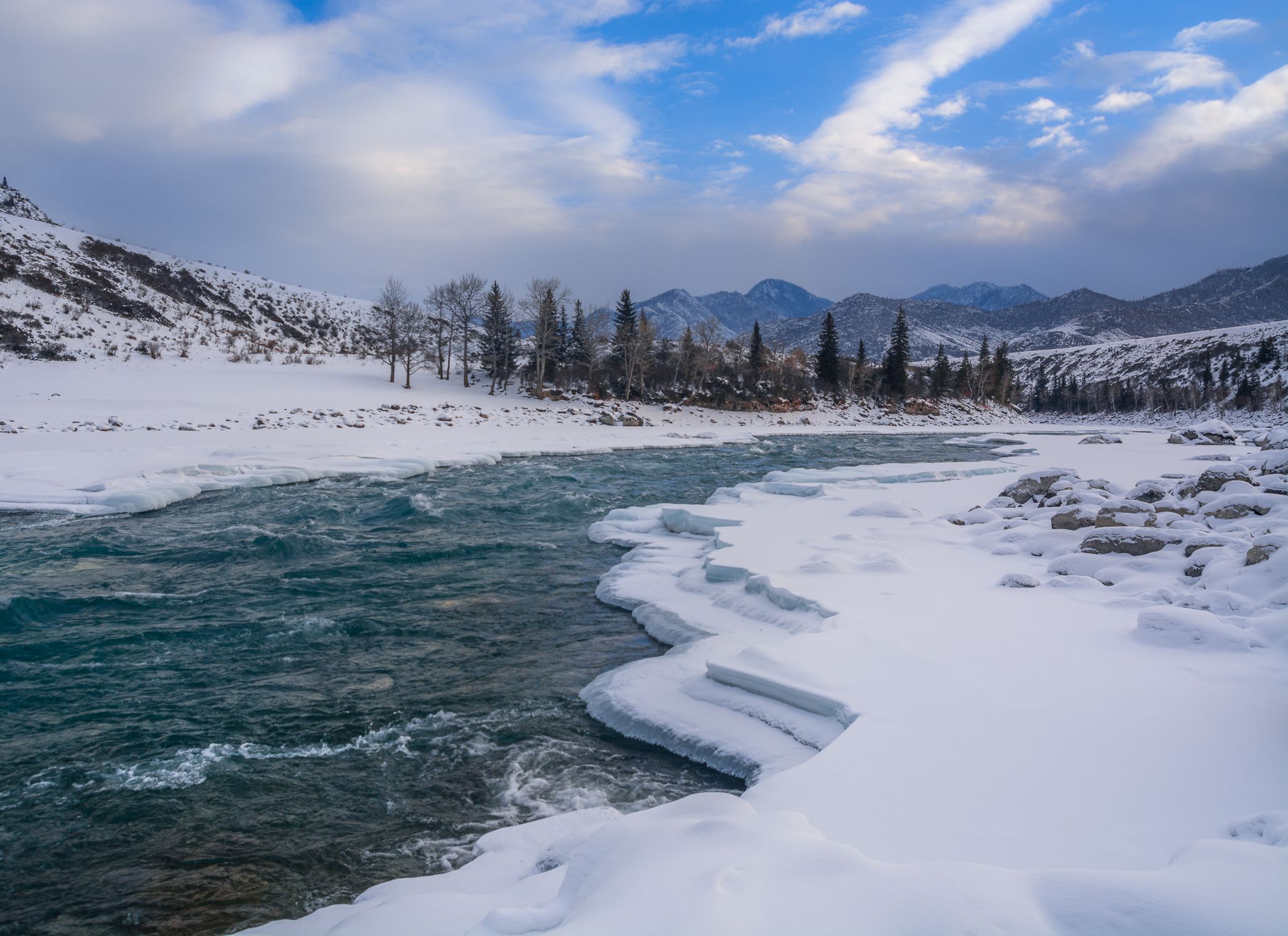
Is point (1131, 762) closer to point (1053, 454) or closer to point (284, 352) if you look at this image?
point (1053, 454)

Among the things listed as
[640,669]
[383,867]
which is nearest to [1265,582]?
[640,669]

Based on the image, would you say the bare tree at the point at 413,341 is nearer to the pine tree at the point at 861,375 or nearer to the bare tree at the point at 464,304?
the bare tree at the point at 464,304

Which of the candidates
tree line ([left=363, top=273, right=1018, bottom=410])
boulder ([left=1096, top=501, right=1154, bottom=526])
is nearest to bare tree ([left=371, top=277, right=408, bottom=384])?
tree line ([left=363, top=273, right=1018, bottom=410])

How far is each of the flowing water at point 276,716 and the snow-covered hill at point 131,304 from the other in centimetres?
3386

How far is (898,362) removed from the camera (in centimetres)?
6844

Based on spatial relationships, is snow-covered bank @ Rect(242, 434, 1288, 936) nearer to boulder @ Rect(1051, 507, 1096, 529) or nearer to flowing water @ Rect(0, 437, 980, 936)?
boulder @ Rect(1051, 507, 1096, 529)

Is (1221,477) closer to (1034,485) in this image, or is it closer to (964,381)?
(1034,485)

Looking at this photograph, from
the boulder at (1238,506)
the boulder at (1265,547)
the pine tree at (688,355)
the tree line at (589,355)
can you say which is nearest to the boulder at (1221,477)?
the boulder at (1238,506)

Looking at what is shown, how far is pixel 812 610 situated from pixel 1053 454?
2376 cm

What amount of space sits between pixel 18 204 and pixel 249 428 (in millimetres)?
54443

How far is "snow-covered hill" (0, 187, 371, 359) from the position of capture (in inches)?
1443

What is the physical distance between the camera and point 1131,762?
3.51m

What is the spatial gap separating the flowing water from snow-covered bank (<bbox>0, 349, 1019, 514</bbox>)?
12.2 ft

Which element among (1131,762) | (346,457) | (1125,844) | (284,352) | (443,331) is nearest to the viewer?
(1125,844)
